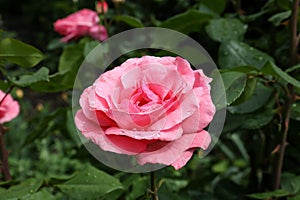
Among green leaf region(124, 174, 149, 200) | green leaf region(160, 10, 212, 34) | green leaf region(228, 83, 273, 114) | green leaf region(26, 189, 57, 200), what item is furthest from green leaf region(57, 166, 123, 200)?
green leaf region(160, 10, 212, 34)

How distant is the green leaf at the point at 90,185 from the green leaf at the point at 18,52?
23cm

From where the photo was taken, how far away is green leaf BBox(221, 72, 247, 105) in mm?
859

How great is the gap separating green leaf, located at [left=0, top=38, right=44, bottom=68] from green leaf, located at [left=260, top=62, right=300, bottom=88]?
0.41 metres

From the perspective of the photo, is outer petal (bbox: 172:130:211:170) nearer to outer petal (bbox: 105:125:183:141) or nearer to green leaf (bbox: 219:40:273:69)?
outer petal (bbox: 105:125:183:141)

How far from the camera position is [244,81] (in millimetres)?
894

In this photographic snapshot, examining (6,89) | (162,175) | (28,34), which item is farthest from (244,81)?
(28,34)

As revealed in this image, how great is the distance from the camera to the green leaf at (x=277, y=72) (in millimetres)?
853

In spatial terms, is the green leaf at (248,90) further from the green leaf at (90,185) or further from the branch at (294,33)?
the green leaf at (90,185)

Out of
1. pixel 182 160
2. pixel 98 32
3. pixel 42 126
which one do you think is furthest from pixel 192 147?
pixel 98 32

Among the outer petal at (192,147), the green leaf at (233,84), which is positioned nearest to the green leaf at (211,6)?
the green leaf at (233,84)

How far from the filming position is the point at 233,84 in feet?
2.91

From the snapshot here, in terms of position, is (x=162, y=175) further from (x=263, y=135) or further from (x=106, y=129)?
(x=106, y=129)

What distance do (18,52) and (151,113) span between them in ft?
1.27

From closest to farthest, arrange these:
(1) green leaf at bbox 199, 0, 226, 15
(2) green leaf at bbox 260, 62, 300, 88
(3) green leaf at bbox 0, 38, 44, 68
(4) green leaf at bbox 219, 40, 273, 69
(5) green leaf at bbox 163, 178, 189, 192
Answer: (2) green leaf at bbox 260, 62, 300, 88 → (3) green leaf at bbox 0, 38, 44, 68 → (4) green leaf at bbox 219, 40, 273, 69 → (1) green leaf at bbox 199, 0, 226, 15 → (5) green leaf at bbox 163, 178, 189, 192
